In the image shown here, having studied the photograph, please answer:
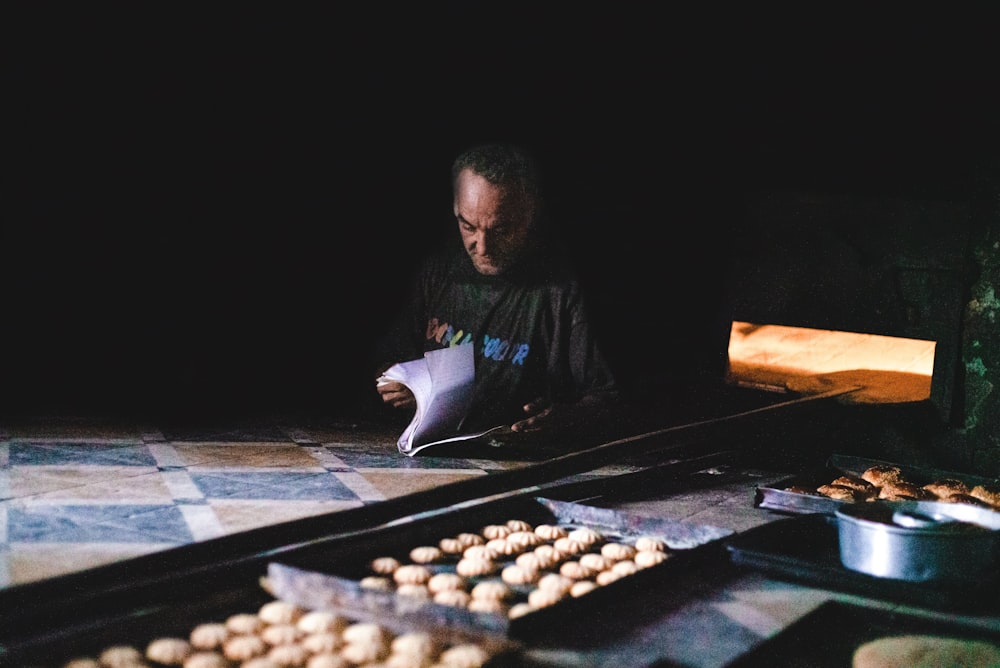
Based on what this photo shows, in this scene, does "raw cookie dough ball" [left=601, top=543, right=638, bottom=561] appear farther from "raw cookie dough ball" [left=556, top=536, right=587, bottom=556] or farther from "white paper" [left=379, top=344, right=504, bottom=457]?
"white paper" [left=379, top=344, right=504, bottom=457]

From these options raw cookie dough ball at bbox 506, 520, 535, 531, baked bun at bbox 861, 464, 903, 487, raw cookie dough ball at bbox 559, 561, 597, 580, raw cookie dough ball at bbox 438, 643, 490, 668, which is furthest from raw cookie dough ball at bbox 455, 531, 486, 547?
baked bun at bbox 861, 464, 903, 487

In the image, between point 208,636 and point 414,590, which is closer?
point 208,636

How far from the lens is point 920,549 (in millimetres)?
2506

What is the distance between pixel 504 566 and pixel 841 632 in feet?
2.98

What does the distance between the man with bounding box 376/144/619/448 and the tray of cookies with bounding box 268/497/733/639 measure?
1.17 m

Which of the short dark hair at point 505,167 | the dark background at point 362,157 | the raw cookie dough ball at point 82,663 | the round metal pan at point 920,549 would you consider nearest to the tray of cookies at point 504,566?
the round metal pan at point 920,549

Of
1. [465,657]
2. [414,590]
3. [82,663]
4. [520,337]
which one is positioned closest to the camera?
[82,663]

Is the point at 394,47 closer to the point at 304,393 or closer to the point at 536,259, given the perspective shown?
the point at 536,259

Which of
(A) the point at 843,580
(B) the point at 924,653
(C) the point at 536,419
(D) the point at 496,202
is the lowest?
(B) the point at 924,653

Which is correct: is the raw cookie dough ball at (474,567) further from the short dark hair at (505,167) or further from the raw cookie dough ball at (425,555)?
the short dark hair at (505,167)

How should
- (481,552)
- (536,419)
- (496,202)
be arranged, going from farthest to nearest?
(496,202) < (536,419) < (481,552)

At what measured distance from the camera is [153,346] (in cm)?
506

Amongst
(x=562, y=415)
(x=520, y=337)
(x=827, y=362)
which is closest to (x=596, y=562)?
(x=562, y=415)

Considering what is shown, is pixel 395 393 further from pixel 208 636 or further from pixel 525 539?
pixel 208 636
